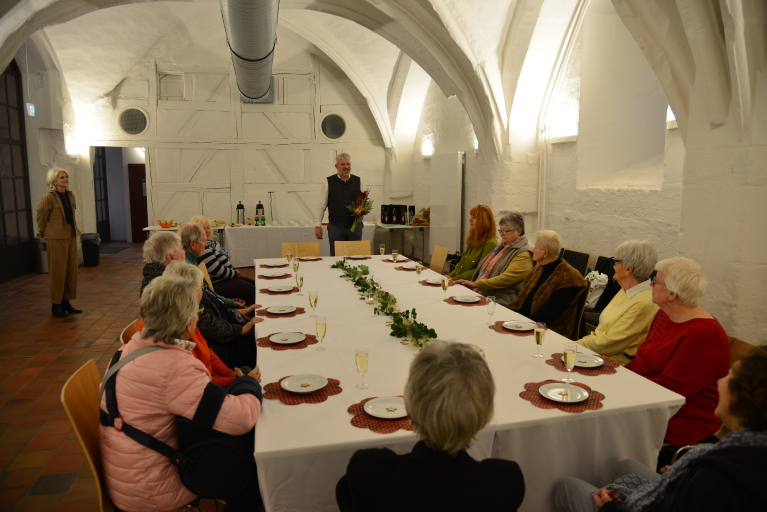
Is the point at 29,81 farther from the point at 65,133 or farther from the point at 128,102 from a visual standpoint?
the point at 128,102

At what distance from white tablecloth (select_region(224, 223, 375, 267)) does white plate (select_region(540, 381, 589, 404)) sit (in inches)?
301

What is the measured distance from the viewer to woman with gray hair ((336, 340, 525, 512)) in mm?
1491

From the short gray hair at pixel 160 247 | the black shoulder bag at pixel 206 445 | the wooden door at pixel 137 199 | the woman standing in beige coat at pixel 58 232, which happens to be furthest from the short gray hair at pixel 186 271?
the wooden door at pixel 137 199

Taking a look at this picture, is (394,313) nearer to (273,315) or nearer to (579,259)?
(273,315)

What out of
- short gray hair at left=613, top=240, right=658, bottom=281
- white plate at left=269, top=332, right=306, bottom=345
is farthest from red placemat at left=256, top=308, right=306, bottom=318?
short gray hair at left=613, top=240, right=658, bottom=281

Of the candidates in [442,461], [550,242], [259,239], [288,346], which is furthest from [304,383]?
[259,239]

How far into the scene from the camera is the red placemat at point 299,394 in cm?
221

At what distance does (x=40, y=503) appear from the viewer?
2.89m

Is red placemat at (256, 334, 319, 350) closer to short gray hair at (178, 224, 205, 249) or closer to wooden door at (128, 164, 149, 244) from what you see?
short gray hair at (178, 224, 205, 249)

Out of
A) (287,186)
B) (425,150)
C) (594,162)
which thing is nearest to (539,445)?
(594,162)

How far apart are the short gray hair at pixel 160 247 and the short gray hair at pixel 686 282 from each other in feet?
9.34

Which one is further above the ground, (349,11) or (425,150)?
(349,11)

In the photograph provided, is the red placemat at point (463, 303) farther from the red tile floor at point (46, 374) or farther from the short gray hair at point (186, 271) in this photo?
the red tile floor at point (46, 374)

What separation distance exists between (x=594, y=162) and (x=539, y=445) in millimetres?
5077
